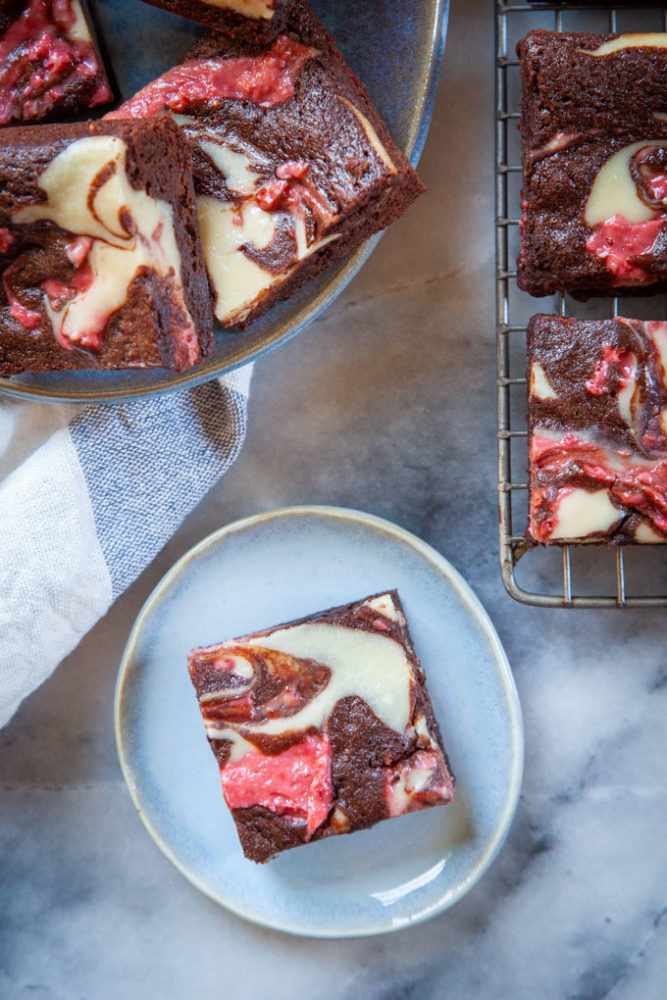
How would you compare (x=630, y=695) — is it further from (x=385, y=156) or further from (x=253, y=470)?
(x=385, y=156)

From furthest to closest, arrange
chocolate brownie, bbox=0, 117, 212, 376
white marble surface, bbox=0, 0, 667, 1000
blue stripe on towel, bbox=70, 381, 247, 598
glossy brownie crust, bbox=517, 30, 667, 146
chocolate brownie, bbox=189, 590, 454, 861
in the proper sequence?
white marble surface, bbox=0, 0, 667, 1000 < blue stripe on towel, bbox=70, 381, 247, 598 < chocolate brownie, bbox=189, 590, 454, 861 < glossy brownie crust, bbox=517, 30, 667, 146 < chocolate brownie, bbox=0, 117, 212, 376

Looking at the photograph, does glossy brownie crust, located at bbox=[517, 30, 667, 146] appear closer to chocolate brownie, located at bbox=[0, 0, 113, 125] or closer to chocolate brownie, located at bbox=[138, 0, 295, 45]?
chocolate brownie, located at bbox=[138, 0, 295, 45]

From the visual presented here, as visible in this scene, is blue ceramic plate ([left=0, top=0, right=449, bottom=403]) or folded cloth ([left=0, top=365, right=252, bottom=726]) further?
folded cloth ([left=0, top=365, right=252, bottom=726])

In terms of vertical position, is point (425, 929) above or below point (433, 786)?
below

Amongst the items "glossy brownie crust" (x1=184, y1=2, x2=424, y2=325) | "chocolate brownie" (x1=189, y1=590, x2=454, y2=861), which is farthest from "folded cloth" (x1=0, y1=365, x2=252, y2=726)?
"glossy brownie crust" (x1=184, y1=2, x2=424, y2=325)

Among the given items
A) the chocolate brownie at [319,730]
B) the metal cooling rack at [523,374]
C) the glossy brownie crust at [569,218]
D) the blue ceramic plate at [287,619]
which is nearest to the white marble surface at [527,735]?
the metal cooling rack at [523,374]

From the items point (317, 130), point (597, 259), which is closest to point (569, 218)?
point (597, 259)

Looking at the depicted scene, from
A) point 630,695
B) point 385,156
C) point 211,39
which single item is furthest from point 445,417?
point 211,39
